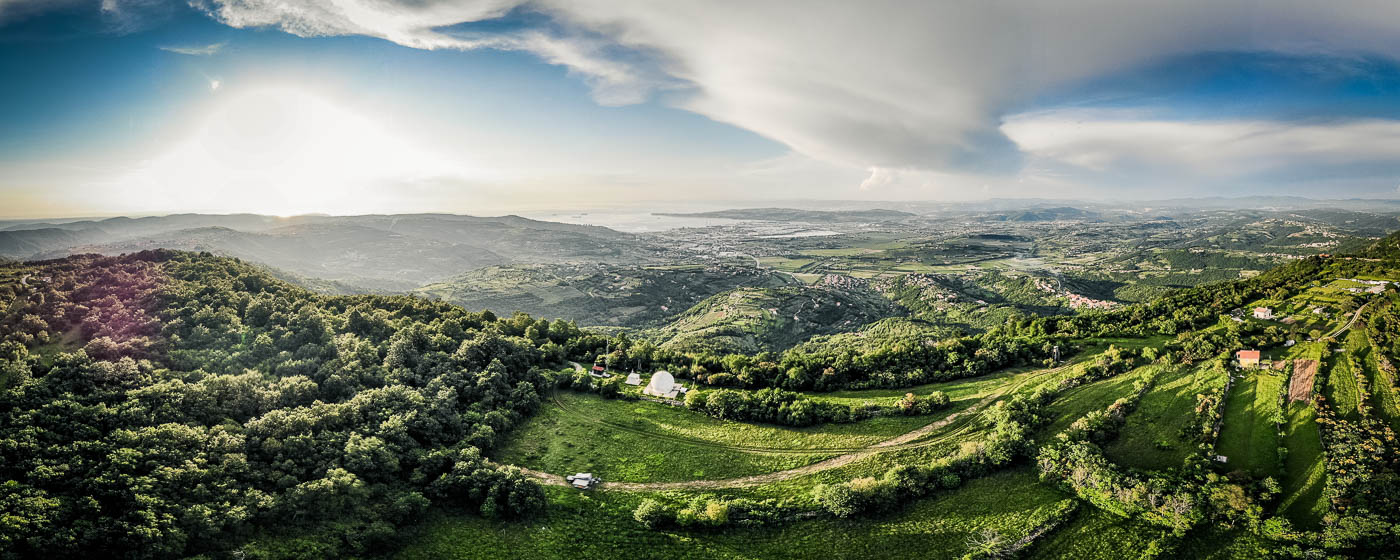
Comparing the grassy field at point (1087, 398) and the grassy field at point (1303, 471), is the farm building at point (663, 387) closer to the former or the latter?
the grassy field at point (1087, 398)

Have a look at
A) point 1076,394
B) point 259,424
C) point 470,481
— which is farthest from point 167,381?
point 1076,394

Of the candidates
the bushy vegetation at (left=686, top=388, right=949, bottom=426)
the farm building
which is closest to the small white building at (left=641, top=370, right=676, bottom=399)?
the farm building

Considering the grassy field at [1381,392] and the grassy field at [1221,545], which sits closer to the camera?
the grassy field at [1221,545]

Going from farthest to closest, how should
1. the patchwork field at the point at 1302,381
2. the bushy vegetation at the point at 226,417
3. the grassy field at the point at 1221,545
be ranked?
the patchwork field at the point at 1302,381 → the grassy field at the point at 1221,545 → the bushy vegetation at the point at 226,417

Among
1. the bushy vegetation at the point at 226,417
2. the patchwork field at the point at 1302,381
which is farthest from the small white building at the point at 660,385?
the patchwork field at the point at 1302,381

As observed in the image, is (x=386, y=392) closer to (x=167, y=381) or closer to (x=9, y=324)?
(x=167, y=381)

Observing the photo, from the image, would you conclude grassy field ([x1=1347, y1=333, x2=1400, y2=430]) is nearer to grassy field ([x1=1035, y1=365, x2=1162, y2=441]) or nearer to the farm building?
grassy field ([x1=1035, y1=365, x2=1162, y2=441])

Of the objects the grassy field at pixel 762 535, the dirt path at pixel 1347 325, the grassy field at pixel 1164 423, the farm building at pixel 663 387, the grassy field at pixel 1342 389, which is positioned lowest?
the grassy field at pixel 762 535
